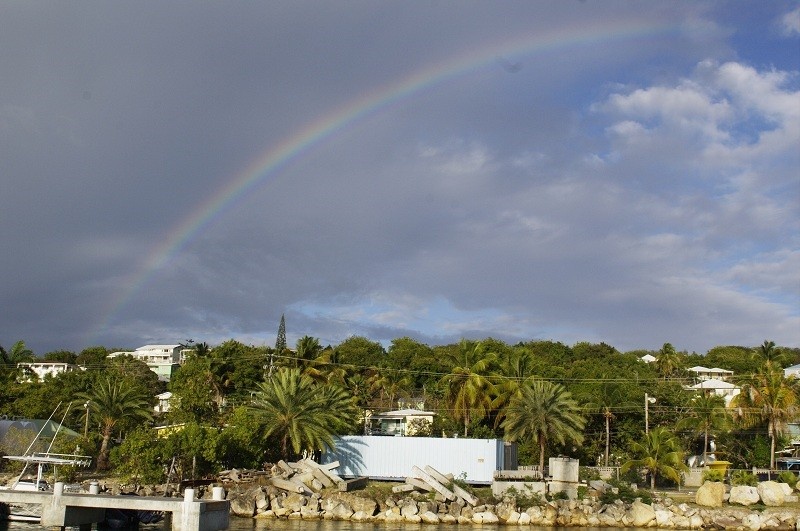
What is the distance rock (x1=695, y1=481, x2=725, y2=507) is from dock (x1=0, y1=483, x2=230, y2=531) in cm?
3207

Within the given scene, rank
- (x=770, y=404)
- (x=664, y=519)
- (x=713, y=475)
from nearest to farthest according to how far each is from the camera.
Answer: (x=664, y=519) < (x=713, y=475) < (x=770, y=404)

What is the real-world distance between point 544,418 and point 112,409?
3575 cm

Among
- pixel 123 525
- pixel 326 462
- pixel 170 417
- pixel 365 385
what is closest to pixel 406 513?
pixel 326 462

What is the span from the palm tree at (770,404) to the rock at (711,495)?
1263 cm

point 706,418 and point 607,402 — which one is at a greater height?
point 607,402

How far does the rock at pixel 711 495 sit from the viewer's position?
163ft

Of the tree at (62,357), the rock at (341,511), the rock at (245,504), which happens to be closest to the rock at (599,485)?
the rock at (341,511)

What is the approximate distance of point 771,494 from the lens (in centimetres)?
5084

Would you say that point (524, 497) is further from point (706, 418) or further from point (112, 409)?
point (112, 409)

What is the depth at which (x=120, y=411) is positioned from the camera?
63.4 m

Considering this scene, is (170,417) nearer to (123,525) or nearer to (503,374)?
(123,525)

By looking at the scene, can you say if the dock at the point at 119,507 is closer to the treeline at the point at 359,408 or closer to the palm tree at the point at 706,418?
the treeline at the point at 359,408

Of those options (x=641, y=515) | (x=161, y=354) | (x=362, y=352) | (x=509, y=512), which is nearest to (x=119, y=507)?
(x=509, y=512)

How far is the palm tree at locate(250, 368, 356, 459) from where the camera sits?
54.3 metres
